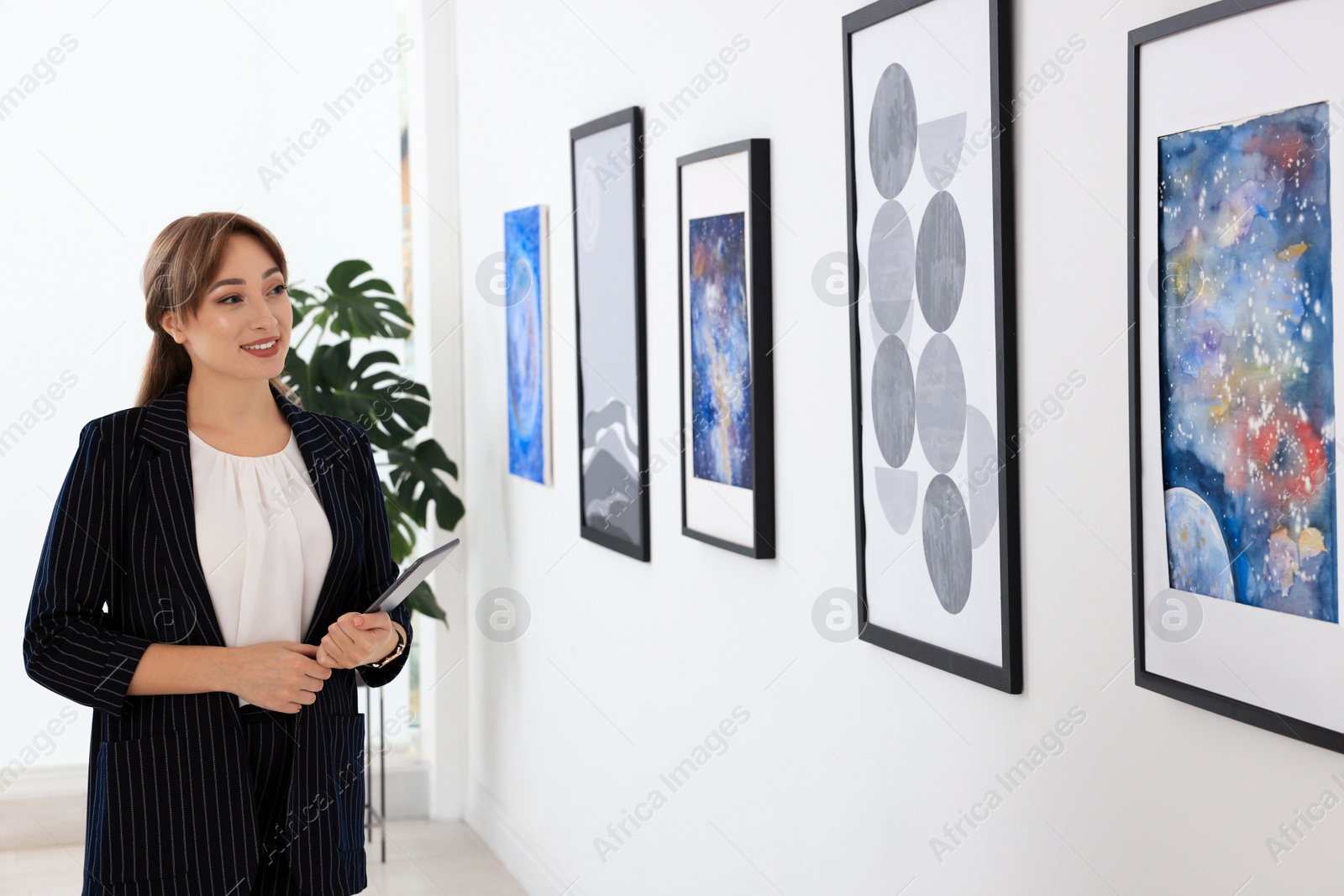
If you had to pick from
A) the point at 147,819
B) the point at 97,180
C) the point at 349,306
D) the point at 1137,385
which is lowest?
the point at 147,819

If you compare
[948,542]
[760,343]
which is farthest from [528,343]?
[948,542]

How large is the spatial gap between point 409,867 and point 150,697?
8.64 ft

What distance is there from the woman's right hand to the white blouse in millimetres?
51

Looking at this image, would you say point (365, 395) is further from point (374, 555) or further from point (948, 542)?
point (948, 542)

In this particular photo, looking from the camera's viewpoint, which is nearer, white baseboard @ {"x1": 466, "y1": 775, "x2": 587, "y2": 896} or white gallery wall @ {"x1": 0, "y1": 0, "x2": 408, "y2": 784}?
white baseboard @ {"x1": 466, "y1": 775, "x2": 587, "y2": 896}

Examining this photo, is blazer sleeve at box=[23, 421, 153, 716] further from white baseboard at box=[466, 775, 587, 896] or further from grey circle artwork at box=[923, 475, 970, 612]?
white baseboard at box=[466, 775, 587, 896]

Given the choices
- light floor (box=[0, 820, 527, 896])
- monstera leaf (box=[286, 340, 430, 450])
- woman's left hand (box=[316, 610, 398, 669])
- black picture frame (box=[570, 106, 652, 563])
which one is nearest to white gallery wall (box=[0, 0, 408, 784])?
light floor (box=[0, 820, 527, 896])

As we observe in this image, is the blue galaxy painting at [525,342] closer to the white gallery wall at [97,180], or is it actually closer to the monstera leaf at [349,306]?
the monstera leaf at [349,306]

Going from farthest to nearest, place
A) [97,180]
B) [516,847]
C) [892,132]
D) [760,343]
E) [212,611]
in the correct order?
[97,180]
[516,847]
[760,343]
[892,132]
[212,611]

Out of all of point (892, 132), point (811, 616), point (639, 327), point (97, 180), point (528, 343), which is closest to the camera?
point (892, 132)

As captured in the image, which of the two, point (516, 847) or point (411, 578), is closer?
point (411, 578)

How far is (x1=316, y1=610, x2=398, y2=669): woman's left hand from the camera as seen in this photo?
5.85 feet

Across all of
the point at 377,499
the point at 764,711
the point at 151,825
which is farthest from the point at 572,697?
the point at 151,825

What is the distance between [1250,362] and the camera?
A: 1.28m
